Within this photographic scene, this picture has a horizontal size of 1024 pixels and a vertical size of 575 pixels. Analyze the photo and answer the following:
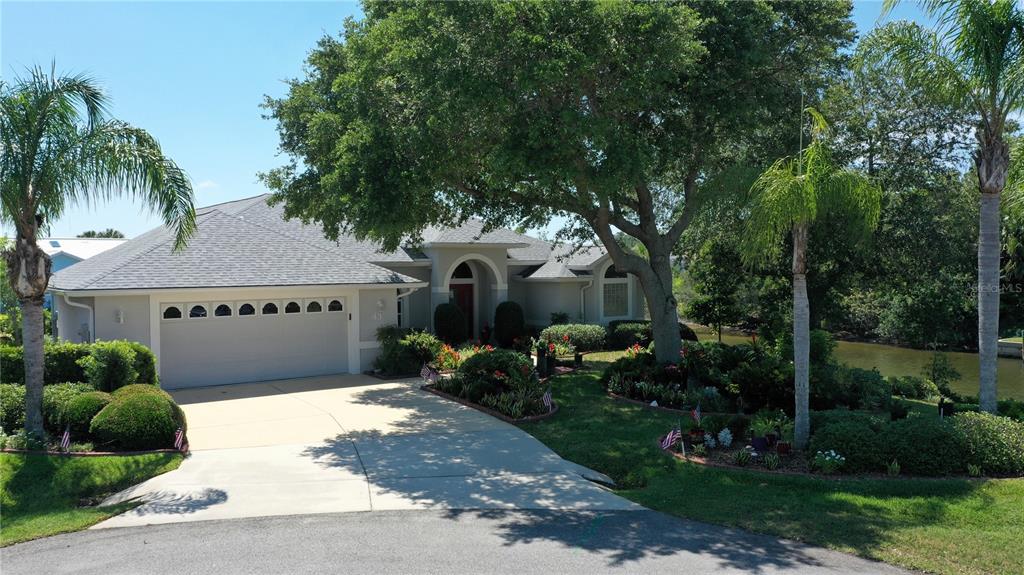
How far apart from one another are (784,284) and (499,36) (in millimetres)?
13808

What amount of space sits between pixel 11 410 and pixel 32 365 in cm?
113

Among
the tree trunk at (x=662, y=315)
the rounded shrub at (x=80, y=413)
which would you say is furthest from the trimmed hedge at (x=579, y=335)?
the rounded shrub at (x=80, y=413)

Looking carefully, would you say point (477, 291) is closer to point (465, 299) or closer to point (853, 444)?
point (465, 299)

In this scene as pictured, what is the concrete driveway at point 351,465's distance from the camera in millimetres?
8680

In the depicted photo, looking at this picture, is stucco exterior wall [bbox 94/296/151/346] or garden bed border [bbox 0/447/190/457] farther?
stucco exterior wall [bbox 94/296/151/346]

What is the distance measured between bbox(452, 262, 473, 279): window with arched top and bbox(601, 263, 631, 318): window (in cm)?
537

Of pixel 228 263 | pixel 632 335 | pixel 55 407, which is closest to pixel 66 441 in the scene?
pixel 55 407

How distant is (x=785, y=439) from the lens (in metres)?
11.1

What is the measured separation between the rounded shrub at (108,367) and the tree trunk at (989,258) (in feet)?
47.7

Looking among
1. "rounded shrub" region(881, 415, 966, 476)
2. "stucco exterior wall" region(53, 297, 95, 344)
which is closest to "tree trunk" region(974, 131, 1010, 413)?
"rounded shrub" region(881, 415, 966, 476)

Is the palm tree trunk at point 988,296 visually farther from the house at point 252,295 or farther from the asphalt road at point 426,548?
the house at point 252,295

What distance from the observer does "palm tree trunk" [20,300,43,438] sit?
1029 cm

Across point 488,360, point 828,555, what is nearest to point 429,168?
point 488,360

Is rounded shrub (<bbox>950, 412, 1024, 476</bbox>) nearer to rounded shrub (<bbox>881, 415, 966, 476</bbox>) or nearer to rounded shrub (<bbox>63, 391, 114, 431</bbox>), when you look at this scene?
rounded shrub (<bbox>881, 415, 966, 476</bbox>)
